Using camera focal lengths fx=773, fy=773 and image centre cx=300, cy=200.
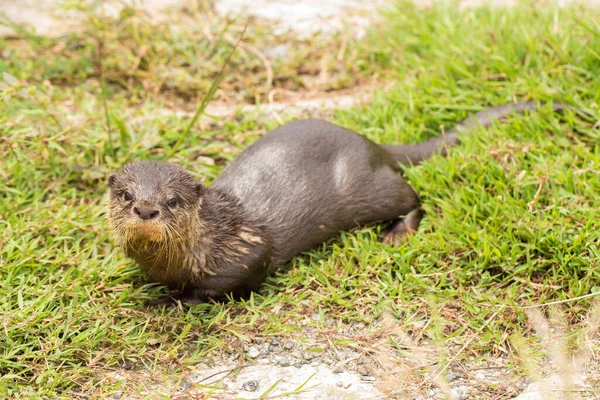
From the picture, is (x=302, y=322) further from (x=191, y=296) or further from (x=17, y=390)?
(x=17, y=390)

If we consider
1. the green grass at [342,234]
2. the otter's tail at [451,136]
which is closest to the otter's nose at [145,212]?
the green grass at [342,234]

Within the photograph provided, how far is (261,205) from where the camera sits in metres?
3.34

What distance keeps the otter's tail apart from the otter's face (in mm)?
1108

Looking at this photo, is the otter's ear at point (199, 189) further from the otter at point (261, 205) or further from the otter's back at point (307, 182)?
the otter's back at point (307, 182)

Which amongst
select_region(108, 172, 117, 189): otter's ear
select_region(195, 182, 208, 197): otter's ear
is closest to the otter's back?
select_region(195, 182, 208, 197): otter's ear

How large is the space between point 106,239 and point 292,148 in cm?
91

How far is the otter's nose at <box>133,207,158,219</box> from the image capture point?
9.19ft

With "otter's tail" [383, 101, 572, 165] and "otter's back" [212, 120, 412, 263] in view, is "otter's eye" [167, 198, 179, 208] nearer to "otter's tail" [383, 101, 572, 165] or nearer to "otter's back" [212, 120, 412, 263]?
"otter's back" [212, 120, 412, 263]

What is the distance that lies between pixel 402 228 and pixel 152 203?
121 centimetres

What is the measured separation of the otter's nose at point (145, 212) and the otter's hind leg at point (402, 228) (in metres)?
1.12

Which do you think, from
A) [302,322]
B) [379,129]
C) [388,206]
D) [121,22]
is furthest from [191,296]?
[121,22]

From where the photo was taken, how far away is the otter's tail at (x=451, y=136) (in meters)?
3.75

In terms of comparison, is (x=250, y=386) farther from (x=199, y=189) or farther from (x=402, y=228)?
(x=402, y=228)

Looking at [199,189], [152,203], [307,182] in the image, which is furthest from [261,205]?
[152,203]
